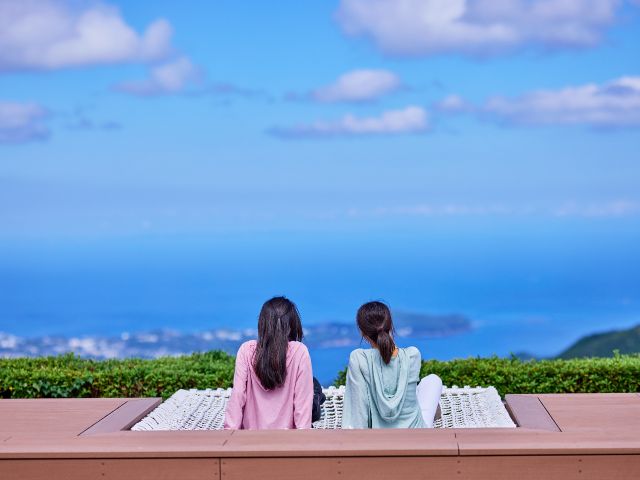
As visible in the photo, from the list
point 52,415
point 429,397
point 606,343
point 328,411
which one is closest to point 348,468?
point 429,397

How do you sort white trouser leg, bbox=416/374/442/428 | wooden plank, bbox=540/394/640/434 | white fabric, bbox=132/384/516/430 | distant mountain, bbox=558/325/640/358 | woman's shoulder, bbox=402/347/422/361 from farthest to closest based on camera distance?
distant mountain, bbox=558/325/640/358, white trouser leg, bbox=416/374/442/428, white fabric, bbox=132/384/516/430, woman's shoulder, bbox=402/347/422/361, wooden plank, bbox=540/394/640/434

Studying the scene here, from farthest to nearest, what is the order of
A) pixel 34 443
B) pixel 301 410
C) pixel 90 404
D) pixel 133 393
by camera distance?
pixel 133 393 → pixel 90 404 → pixel 301 410 → pixel 34 443

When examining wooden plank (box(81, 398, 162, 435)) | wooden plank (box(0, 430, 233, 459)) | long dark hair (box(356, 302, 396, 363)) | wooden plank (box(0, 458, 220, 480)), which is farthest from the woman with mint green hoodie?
wooden plank (box(81, 398, 162, 435))

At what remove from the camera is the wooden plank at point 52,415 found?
568 centimetres

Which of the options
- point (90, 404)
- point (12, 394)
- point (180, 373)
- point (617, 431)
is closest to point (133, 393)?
point (180, 373)

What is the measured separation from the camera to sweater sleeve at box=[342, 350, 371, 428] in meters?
5.77

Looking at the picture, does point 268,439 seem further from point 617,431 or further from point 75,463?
point 617,431

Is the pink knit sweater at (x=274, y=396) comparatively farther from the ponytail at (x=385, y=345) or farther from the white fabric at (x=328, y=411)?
the white fabric at (x=328, y=411)

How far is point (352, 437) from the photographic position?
5.11 metres

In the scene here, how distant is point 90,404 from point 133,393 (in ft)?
6.65

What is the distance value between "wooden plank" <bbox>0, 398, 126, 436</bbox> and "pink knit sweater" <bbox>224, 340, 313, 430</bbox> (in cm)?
90

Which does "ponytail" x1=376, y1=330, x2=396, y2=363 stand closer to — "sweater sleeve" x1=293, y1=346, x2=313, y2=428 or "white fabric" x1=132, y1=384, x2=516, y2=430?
"sweater sleeve" x1=293, y1=346, x2=313, y2=428

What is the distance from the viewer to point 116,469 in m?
4.98

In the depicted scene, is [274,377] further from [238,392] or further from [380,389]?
[380,389]
